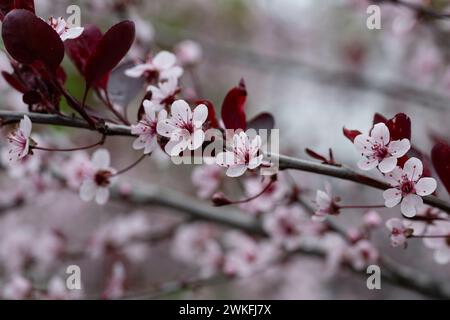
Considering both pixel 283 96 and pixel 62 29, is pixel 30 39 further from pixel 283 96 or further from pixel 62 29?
pixel 283 96

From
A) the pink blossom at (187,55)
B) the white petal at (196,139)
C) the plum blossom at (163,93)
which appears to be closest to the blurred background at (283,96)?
the pink blossom at (187,55)

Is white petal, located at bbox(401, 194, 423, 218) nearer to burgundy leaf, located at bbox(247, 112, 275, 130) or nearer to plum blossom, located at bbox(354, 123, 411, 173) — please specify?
plum blossom, located at bbox(354, 123, 411, 173)

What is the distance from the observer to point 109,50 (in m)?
0.81

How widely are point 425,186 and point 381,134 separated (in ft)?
0.29

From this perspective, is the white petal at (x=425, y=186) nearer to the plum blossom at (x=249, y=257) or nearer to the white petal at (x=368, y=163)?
the white petal at (x=368, y=163)

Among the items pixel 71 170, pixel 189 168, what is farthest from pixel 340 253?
pixel 189 168

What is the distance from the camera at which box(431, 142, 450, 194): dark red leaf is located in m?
0.78

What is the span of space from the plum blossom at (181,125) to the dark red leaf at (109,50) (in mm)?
123

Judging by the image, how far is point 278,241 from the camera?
1.44 metres

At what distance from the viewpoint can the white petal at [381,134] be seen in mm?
735

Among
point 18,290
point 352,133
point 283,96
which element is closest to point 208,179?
point 18,290

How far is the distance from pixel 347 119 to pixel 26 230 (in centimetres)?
213

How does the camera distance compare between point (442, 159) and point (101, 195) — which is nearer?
point (442, 159)

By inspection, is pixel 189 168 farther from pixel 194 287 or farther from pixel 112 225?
pixel 194 287
